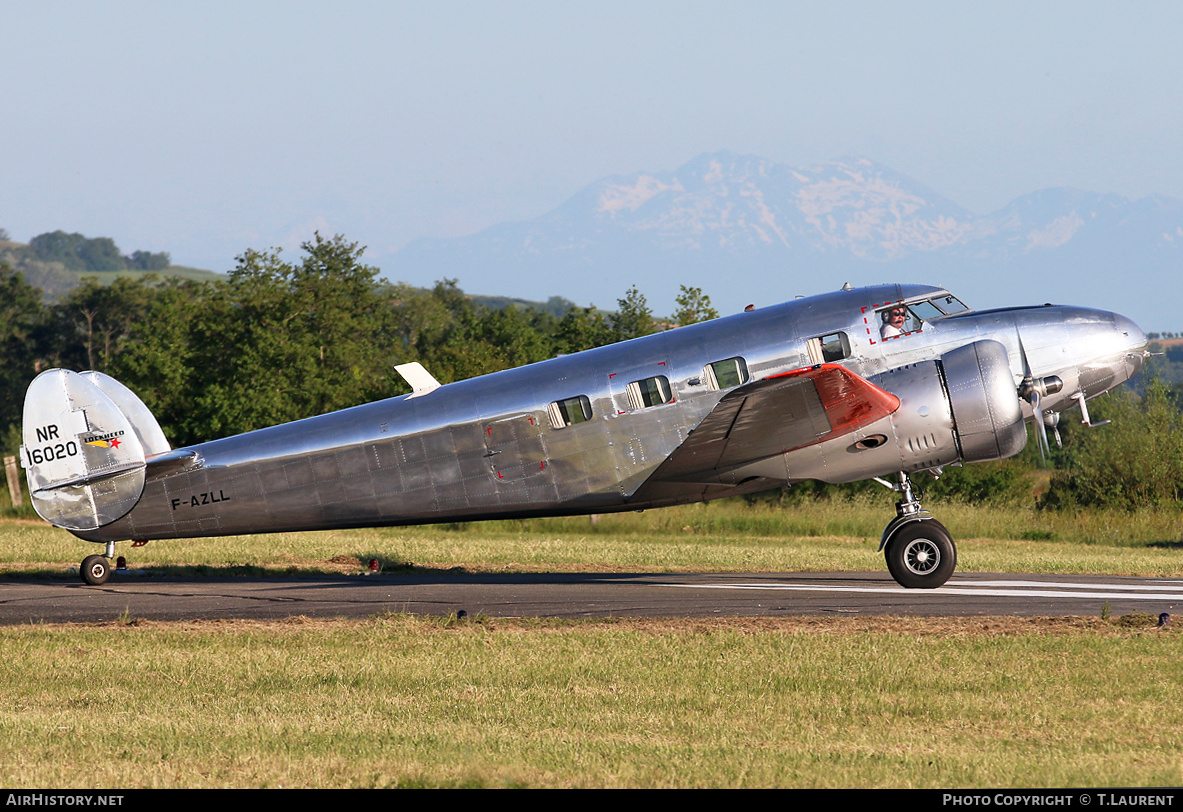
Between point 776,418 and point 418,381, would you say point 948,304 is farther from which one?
point 418,381

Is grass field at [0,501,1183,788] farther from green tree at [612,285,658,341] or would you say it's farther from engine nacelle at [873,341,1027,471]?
green tree at [612,285,658,341]

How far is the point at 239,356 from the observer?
53312 mm

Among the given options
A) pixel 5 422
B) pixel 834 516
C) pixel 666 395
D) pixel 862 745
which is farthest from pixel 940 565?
pixel 5 422

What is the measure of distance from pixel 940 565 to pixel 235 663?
1056 centimetres

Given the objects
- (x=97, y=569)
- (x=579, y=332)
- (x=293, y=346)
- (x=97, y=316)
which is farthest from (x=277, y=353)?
(x=97, y=316)

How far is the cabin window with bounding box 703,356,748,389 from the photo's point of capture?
52.5 feet

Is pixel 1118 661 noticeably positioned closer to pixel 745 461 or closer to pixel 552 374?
pixel 745 461

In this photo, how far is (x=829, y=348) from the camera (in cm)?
1612

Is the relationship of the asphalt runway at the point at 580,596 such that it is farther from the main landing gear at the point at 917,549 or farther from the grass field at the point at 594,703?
the grass field at the point at 594,703

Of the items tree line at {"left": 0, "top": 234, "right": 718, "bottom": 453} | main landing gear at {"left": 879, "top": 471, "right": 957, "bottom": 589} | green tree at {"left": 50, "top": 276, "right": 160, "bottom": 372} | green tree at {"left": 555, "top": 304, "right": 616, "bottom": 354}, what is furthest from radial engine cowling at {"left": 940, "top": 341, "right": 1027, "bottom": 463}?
green tree at {"left": 50, "top": 276, "right": 160, "bottom": 372}

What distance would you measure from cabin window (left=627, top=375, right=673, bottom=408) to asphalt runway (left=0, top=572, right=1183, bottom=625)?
3.01m

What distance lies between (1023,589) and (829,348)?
572cm

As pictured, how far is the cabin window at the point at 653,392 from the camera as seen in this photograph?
16.2 metres

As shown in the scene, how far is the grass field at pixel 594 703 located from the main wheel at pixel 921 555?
2.61 meters
